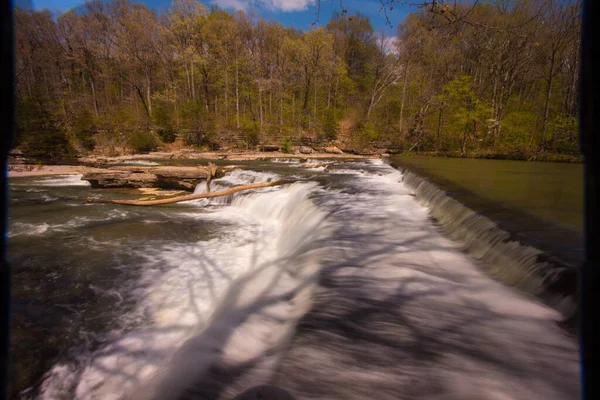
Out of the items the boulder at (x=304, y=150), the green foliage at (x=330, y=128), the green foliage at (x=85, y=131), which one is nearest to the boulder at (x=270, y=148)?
the boulder at (x=304, y=150)

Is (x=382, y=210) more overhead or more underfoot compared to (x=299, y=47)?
more underfoot

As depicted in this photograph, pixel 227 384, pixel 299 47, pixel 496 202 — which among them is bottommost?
pixel 227 384

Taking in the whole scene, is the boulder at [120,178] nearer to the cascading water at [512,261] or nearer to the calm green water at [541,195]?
the cascading water at [512,261]

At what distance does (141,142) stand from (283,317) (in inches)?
1136

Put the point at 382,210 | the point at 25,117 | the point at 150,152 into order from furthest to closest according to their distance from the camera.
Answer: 1. the point at 150,152
2. the point at 25,117
3. the point at 382,210

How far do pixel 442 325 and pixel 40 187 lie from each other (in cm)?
1585

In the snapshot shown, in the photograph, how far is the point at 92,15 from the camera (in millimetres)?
32594

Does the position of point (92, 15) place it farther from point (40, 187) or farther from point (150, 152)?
point (40, 187)

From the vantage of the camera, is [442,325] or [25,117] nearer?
[442,325]

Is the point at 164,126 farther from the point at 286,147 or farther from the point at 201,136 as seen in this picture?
the point at 286,147

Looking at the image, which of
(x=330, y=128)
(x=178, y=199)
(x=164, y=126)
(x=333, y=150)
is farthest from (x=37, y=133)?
(x=330, y=128)

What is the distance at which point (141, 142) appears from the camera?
87.5 ft

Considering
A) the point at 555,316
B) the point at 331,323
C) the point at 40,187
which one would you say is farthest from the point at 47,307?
the point at 40,187

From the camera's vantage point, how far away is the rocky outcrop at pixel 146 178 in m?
11.4
